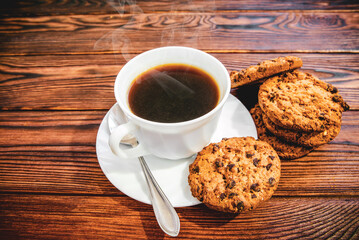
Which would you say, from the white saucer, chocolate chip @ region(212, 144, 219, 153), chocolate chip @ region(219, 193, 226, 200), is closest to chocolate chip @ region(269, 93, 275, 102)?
the white saucer

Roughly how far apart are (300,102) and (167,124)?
62 centimetres

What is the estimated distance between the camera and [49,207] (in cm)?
95

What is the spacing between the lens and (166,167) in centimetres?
94

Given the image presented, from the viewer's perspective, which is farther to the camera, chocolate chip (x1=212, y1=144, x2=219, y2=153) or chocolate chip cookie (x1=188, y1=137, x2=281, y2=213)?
chocolate chip (x1=212, y1=144, x2=219, y2=153)

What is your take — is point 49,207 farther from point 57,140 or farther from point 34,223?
point 57,140

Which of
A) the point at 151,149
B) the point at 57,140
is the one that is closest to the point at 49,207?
the point at 57,140

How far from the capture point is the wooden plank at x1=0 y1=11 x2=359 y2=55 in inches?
62.2

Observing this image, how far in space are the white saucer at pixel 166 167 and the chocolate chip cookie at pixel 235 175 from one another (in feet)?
0.21

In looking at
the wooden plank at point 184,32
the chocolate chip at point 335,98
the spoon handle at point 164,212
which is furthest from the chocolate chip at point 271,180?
the wooden plank at point 184,32

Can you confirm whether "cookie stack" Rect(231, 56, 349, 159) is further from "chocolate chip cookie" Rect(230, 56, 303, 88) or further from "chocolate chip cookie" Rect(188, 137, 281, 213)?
"chocolate chip cookie" Rect(188, 137, 281, 213)

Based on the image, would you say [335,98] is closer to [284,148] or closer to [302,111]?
[302,111]

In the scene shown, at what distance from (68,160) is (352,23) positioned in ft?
6.87

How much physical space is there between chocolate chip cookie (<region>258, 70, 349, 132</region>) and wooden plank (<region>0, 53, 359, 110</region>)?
21 cm

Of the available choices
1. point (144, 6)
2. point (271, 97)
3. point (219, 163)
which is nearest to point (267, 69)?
point (271, 97)
